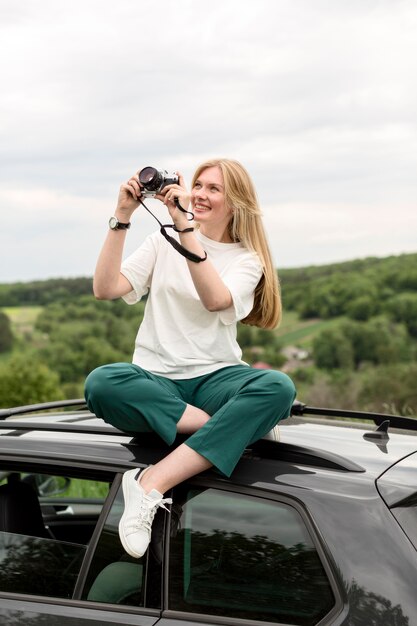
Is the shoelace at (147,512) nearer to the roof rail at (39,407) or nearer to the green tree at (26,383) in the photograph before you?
the roof rail at (39,407)

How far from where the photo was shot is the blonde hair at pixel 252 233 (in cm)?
373

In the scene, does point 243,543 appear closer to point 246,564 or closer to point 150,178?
point 246,564

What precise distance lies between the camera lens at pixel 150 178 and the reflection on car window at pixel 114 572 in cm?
113

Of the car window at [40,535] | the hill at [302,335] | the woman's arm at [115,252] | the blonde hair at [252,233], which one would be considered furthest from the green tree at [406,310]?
the woman's arm at [115,252]

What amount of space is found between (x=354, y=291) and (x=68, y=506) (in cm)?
4483

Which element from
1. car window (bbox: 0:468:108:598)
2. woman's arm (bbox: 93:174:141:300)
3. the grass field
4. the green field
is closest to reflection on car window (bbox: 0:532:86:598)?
car window (bbox: 0:468:108:598)

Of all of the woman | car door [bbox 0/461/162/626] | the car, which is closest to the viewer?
the car

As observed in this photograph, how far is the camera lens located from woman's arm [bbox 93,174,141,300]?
44 millimetres

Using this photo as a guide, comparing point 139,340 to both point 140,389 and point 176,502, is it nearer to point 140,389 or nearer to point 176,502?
point 140,389

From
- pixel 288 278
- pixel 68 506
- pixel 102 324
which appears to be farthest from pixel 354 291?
pixel 68 506

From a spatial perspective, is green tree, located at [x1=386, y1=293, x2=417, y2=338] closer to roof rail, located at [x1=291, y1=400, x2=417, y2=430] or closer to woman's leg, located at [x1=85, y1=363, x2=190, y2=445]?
roof rail, located at [x1=291, y1=400, x2=417, y2=430]

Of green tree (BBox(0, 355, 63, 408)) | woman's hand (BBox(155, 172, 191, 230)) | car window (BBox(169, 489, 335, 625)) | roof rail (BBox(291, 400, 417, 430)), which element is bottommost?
green tree (BBox(0, 355, 63, 408))

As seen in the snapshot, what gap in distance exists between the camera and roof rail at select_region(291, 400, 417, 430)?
349 centimetres

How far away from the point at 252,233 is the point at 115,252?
582 millimetres
